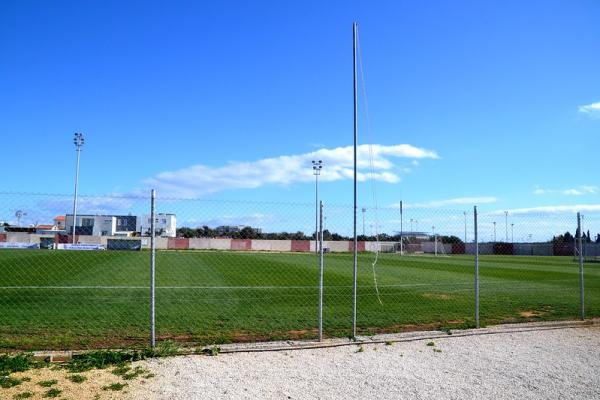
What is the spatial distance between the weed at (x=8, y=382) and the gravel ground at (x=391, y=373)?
1.28 meters

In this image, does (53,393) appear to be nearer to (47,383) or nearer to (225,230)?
(47,383)

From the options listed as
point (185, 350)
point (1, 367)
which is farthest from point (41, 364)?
point (185, 350)

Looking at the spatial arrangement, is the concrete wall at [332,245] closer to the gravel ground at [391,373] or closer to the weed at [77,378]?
the gravel ground at [391,373]

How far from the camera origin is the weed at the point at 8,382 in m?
5.22

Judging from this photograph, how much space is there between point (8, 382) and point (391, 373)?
14.8ft

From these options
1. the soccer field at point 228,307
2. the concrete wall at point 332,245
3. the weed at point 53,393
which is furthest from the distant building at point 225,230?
the concrete wall at point 332,245

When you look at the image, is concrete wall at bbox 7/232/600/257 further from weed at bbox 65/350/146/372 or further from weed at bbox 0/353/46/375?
weed at bbox 0/353/46/375

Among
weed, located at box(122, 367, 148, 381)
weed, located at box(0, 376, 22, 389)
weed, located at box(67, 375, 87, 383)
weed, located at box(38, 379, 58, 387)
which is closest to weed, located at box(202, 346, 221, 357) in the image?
weed, located at box(122, 367, 148, 381)

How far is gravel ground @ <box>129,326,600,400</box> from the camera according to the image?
5.43 m

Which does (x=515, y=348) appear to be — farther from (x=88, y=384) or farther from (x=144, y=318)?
(x=144, y=318)

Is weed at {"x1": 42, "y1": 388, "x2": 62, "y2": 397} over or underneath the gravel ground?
over

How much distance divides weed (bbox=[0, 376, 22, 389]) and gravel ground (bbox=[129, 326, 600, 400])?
50.4 inches

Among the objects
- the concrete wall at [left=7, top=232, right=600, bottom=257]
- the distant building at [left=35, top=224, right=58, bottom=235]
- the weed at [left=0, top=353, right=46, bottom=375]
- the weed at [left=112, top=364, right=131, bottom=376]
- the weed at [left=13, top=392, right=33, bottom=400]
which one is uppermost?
the distant building at [left=35, top=224, right=58, bottom=235]

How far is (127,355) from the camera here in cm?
646
